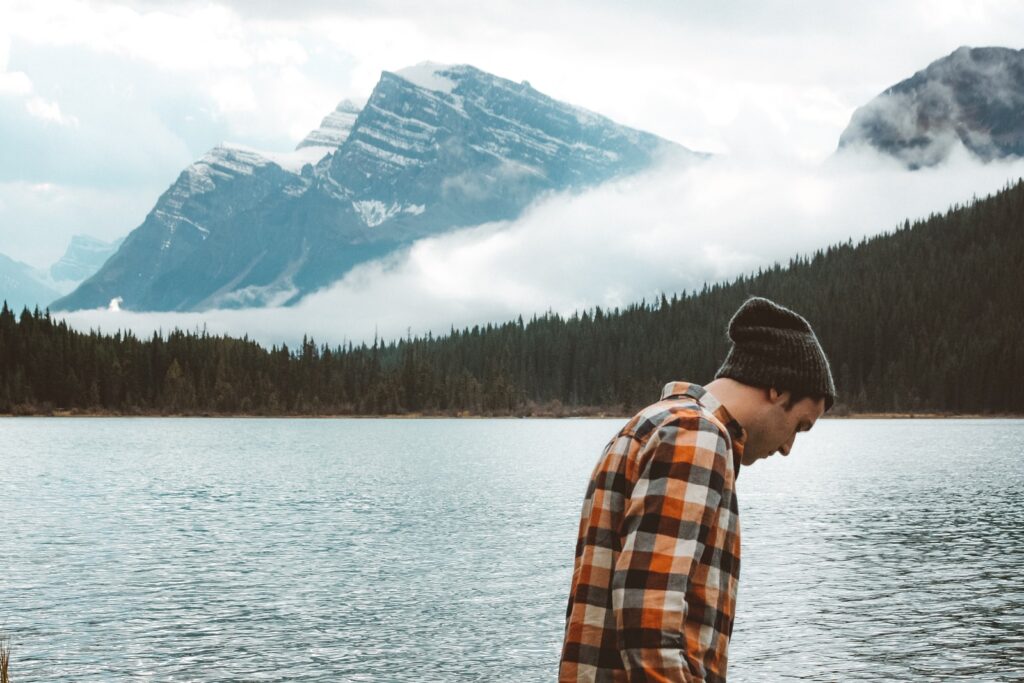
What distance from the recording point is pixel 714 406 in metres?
4.81

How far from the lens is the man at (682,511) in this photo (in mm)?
4371

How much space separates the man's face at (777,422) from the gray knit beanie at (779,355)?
0.17 feet

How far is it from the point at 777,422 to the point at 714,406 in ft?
1.09

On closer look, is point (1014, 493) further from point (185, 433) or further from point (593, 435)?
point (185, 433)

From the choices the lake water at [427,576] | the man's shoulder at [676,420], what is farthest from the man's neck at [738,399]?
the lake water at [427,576]

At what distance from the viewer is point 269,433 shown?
190125 mm

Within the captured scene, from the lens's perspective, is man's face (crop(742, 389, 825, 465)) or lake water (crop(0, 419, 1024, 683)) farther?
lake water (crop(0, 419, 1024, 683))

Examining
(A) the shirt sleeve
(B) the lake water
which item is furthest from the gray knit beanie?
(B) the lake water

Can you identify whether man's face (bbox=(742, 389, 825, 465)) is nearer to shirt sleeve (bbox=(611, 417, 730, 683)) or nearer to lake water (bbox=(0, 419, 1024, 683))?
shirt sleeve (bbox=(611, 417, 730, 683))

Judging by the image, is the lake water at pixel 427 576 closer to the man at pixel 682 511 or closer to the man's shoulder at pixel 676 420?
the man at pixel 682 511

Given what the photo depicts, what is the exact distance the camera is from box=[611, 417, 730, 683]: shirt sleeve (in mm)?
4355

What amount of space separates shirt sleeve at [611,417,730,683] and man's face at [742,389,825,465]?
0.55 metres

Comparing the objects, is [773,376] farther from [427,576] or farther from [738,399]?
[427,576]

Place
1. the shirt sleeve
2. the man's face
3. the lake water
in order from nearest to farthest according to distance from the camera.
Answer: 1. the shirt sleeve
2. the man's face
3. the lake water
